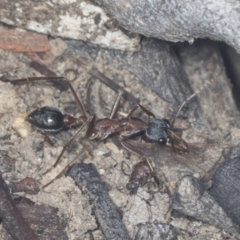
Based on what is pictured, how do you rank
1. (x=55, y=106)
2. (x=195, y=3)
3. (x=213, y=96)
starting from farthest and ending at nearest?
(x=213, y=96)
(x=55, y=106)
(x=195, y=3)

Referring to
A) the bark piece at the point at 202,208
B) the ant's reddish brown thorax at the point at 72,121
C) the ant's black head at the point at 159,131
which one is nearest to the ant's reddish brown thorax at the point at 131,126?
the ant's black head at the point at 159,131

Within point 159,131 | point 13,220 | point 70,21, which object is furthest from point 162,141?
point 13,220

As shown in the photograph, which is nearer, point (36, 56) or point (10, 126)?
point (10, 126)

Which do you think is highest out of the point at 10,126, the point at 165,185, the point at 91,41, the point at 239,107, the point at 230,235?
the point at 91,41

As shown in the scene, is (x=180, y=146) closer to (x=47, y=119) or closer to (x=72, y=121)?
(x=72, y=121)

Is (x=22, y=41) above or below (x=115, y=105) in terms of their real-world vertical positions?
above

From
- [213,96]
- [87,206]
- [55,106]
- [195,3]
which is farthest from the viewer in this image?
[213,96]

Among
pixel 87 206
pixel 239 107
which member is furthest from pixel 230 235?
pixel 239 107

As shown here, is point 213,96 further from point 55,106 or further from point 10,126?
point 10,126

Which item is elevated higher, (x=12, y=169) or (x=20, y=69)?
(x=20, y=69)
